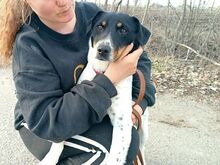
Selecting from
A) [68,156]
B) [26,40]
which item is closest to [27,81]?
[26,40]

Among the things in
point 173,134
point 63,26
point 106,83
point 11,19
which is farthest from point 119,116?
point 173,134

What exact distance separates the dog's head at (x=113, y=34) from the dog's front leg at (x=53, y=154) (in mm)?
591

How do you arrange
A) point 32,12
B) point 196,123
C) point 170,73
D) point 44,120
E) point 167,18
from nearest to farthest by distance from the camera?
point 44,120
point 32,12
point 196,123
point 170,73
point 167,18

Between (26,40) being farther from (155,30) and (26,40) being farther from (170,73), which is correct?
(155,30)

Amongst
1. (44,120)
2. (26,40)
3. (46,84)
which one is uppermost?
(26,40)

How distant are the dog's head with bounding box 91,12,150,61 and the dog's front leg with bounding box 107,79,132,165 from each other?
24cm

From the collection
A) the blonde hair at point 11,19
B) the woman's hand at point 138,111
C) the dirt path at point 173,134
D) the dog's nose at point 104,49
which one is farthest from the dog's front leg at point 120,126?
the dirt path at point 173,134

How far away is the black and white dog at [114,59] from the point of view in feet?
7.78

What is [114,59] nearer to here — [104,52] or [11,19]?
[104,52]

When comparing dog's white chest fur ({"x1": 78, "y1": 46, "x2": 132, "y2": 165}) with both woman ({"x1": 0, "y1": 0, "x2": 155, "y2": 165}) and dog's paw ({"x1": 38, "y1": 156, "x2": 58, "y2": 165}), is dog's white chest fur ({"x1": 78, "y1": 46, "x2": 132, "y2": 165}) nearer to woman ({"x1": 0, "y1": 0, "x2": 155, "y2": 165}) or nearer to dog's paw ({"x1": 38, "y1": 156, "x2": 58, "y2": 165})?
woman ({"x1": 0, "y1": 0, "x2": 155, "y2": 165})

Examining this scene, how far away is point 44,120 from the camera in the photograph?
2221 millimetres

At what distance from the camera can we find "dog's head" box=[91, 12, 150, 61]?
236cm

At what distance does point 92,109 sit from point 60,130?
0.22 metres

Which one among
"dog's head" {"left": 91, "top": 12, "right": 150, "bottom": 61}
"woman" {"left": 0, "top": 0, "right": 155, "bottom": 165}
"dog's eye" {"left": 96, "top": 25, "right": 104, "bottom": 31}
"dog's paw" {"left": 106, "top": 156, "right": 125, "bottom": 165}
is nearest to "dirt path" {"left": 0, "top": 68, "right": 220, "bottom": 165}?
"woman" {"left": 0, "top": 0, "right": 155, "bottom": 165}
